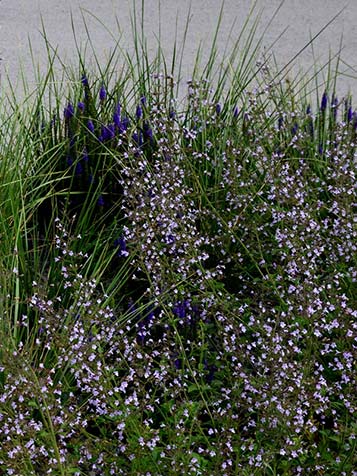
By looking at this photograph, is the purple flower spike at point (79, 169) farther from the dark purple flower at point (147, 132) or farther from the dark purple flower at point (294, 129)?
the dark purple flower at point (294, 129)

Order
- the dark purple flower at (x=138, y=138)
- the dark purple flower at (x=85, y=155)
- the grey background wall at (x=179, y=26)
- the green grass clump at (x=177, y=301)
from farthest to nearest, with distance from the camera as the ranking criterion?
the grey background wall at (x=179, y=26) → the dark purple flower at (x=138, y=138) → the dark purple flower at (x=85, y=155) → the green grass clump at (x=177, y=301)

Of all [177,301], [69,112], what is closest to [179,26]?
[69,112]

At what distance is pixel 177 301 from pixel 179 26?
4738 mm

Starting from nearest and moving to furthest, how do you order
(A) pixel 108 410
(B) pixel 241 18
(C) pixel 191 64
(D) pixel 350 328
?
(A) pixel 108 410 < (D) pixel 350 328 < (C) pixel 191 64 < (B) pixel 241 18

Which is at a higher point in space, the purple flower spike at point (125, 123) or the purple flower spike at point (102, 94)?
the purple flower spike at point (102, 94)

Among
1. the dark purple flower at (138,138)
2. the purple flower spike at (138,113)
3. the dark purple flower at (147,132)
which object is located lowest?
the dark purple flower at (138,138)

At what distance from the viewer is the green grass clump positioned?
275cm

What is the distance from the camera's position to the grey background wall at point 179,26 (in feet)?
23.8

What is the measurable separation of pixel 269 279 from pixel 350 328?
0.33 meters

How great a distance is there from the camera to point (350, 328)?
3.18m

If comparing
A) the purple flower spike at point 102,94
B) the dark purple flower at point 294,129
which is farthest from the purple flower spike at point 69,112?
the dark purple flower at point 294,129

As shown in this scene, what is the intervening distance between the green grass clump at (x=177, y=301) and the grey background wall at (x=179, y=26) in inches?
110

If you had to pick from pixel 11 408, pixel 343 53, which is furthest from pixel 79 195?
pixel 343 53

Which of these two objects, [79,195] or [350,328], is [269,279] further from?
[79,195]
